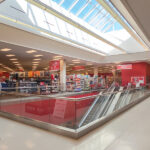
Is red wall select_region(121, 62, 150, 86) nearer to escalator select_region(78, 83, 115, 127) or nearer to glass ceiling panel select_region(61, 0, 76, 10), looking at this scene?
glass ceiling panel select_region(61, 0, 76, 10)

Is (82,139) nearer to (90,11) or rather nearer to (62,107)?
(62,107)

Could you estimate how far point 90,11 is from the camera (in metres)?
11.6

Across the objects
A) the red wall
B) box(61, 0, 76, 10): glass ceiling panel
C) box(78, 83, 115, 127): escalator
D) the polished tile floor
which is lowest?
the polished tile floor

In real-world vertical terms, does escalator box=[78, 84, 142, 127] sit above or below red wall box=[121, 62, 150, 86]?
below

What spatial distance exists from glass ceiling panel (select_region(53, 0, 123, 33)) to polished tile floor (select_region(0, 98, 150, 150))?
27.3 ft

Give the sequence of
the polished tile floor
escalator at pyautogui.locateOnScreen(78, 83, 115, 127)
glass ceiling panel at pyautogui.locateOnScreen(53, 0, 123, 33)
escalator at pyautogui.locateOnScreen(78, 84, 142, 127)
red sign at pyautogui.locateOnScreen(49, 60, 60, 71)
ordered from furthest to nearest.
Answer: red sign at pyautogui.locateOnScreen(49, 60, 60, 71) < glass ceiling panel at pyautogui.locateOnScreen(53, 0, 123, 33) < escalator at pyautogui.locateOnScreen(78, 84, 142, 127) < escalator at pyautogui.locateOnScreen(78, 83, 115, 127) < the polished tile floor

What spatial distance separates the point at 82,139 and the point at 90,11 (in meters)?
10.7

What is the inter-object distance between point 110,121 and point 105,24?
11.7 metres

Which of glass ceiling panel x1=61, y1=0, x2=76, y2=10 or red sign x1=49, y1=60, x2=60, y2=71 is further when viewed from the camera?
red sign x1=49, y1=60, x2=60, y2=71

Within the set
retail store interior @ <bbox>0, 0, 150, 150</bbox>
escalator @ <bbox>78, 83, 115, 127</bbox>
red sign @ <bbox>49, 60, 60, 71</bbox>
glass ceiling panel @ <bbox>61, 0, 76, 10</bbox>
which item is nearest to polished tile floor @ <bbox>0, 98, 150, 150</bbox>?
retail store interior @ <bbox>0, 0, 150, 150</bbox>

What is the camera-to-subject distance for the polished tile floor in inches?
113

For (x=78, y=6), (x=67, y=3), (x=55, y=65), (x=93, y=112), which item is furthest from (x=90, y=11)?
(x=93, y=112)

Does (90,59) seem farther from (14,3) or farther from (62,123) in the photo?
(62,123)

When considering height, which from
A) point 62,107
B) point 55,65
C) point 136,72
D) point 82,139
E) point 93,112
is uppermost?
point 55,65
